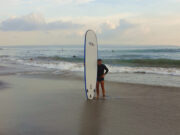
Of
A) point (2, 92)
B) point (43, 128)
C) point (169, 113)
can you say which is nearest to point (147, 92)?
point (169, 113)

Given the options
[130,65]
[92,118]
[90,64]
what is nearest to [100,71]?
[90,64]

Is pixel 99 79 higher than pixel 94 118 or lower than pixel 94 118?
higher

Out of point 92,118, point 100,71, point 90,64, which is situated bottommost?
point 92,118

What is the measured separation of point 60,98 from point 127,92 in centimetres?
285

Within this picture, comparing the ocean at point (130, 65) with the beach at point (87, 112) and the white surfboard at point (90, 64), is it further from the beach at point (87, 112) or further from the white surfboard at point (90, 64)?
the white surfboard at point (90, 64)

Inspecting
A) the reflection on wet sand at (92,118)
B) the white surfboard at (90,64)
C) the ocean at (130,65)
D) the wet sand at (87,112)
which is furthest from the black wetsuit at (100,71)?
the ocean at (130,65)

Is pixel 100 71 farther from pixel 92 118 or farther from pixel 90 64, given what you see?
pixel 92 118

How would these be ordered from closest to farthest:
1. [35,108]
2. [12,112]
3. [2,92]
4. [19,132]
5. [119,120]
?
[19,132]
[119,120]
[12,112]
[35,108]
[2,92]

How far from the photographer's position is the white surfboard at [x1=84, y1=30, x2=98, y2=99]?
7594mm

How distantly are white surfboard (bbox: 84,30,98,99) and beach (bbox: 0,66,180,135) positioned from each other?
0.46 meters

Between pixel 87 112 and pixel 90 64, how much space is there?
2.13 m

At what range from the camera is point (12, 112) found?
601 cm

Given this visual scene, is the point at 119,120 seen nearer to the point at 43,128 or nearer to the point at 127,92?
the point at 43,128

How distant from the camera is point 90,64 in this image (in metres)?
7.76
